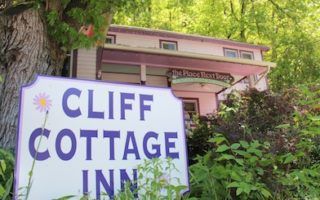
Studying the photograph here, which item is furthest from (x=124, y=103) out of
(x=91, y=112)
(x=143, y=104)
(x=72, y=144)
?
(x=72, y=144)

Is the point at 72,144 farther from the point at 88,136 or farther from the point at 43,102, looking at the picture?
the point at 43,102

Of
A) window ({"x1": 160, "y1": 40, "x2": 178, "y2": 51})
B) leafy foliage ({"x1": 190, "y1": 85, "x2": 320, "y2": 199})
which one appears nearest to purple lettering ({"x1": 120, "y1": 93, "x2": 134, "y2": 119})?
leafy foliage ({"x1": 190, "y1": 85, "x2": 320, "y2": 199})

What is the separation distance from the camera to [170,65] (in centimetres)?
1365

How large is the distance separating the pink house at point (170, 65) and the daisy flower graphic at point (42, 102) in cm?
721

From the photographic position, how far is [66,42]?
495 centimetres

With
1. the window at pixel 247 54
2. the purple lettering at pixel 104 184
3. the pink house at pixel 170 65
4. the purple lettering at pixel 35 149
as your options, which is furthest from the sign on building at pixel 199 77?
the purple lettering at pixel 35 149

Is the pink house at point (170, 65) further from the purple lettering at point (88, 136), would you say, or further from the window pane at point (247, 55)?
the purple lettering at point (88, 136)

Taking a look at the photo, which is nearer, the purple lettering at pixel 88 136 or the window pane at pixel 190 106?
the purple lettering at pixel 88 136

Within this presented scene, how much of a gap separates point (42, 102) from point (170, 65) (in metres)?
11.6

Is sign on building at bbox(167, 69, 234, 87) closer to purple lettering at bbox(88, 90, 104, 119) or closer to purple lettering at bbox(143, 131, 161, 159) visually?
purple lettering at bbox(143, 131, 161, 159)

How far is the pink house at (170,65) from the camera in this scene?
1188 centimetres

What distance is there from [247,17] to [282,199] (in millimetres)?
21130

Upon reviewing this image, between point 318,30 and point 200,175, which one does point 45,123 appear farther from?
point 318,30

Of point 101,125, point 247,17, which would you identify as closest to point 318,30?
point 247,17
